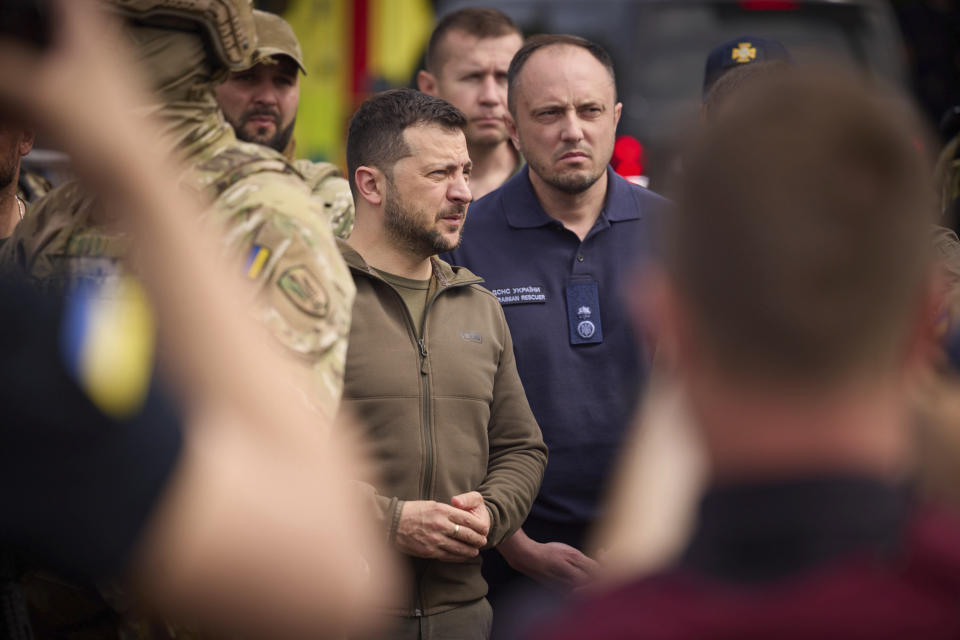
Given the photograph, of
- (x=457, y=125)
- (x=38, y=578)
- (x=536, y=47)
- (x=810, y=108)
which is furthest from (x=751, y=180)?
(x=536, y=47)

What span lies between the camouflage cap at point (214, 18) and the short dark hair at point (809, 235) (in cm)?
133

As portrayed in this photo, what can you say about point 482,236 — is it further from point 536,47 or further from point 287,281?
point 287,281

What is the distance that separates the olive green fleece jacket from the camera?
3391mm

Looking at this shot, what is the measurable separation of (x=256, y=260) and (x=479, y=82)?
3506 mm

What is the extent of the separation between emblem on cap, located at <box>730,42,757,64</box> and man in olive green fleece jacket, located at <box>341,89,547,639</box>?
4.92 feet

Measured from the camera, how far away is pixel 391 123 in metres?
3.89

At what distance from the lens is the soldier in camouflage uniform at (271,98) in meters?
4.73

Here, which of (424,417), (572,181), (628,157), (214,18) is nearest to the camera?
(214,18)

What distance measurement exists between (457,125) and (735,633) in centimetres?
308

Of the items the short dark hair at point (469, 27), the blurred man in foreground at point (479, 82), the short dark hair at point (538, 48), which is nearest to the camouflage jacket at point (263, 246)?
the short dark hair at point (538, 48)

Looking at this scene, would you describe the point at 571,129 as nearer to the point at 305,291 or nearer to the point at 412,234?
the point at 412,234

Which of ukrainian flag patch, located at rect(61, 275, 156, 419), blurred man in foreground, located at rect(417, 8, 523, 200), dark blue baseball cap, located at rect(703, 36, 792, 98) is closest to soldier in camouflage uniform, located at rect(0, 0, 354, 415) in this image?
ukrainian flag patch, located at rect(61, 275, 156, 419)

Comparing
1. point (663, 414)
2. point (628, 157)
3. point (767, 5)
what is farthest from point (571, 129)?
point (767, 5)

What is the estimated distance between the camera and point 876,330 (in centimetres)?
111
